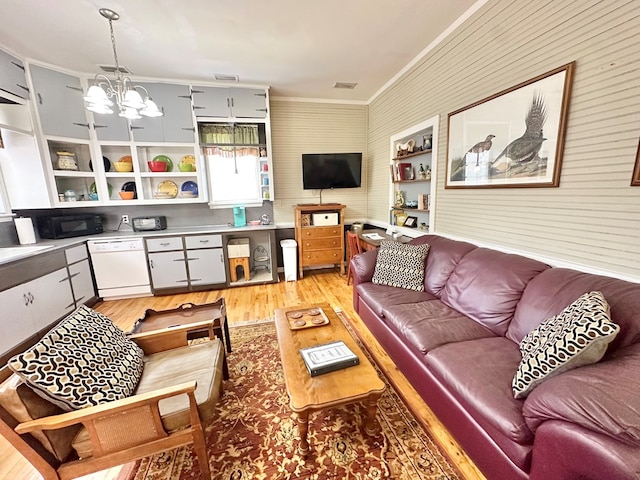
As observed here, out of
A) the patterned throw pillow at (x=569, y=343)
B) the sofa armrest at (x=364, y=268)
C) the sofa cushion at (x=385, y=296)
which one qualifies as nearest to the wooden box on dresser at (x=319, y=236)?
the sofa armrest at (x=364, y=268)

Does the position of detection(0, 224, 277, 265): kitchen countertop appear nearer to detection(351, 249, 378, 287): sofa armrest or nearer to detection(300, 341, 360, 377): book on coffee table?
detection(351, 249, 378, 287): sofa armrest

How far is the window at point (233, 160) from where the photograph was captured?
3.90m

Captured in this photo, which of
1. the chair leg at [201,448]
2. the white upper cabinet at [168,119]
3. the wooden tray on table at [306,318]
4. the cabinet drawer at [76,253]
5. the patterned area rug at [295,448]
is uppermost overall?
the white upper cabinet at [168,119]

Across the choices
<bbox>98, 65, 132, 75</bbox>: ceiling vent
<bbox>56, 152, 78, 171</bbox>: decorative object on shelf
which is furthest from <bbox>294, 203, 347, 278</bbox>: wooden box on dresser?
<bbox>56, 152, 78, 171</bbox>: decorative object on shelf

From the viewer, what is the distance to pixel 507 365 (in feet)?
4.54

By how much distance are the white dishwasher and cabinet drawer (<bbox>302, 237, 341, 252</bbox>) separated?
230 centimetres

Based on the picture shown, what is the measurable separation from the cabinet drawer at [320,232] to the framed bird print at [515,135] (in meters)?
2.05

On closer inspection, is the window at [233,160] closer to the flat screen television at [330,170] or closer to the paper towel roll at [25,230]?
the flat screen television at [330,170]

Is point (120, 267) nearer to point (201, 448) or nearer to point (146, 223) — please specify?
point (146, 223)

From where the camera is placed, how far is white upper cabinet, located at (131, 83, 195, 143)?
3.50m

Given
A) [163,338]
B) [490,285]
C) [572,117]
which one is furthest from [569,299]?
[163,338]

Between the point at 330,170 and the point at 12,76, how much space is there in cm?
387

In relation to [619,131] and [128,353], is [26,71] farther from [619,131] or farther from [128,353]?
A: [619,131]

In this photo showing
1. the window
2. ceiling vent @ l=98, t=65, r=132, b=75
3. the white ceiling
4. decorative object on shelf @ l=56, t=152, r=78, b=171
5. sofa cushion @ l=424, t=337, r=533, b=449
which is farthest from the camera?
the window
